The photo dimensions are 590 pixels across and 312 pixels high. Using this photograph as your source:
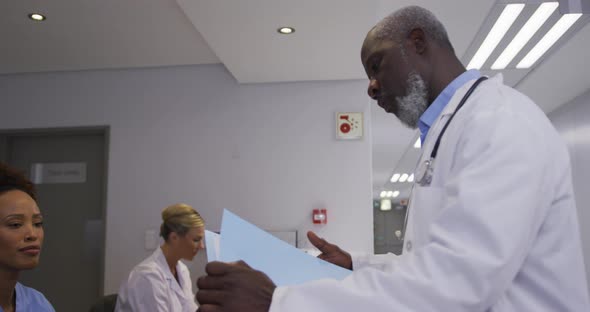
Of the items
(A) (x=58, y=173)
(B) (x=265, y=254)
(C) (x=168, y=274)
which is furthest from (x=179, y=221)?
(B) (x=265, y=254)

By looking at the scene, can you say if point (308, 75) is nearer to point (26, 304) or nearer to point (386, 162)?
point (26, 304)

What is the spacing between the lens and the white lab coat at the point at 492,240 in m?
0.75

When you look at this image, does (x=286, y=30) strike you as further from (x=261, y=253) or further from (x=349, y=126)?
(x=261, y=253)

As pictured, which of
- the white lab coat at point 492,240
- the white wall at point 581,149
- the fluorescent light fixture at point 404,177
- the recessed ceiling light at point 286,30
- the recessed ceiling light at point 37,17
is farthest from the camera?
the fluorescent light fixture at point 404,177

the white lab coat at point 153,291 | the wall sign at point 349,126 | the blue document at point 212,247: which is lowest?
the white lab coat at point 153,291

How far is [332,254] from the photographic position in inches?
53.1

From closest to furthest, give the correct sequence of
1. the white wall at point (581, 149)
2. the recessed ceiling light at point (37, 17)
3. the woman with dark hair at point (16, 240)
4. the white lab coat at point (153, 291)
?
1. the woman with dark hair at point (16, 240)
2. the white lab coat at point (153, 291)
3. the recessed ceiling light at point (37, 17)
4. the white wall at point (581, 149)

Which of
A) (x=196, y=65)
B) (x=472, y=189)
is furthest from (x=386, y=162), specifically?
(x=472, y=189)

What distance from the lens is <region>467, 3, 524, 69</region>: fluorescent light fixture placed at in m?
3.57

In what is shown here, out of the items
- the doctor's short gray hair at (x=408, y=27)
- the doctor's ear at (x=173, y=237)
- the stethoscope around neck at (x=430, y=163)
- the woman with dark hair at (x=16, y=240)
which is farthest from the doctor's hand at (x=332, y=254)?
the doctor's ear at (x=173, y=237)

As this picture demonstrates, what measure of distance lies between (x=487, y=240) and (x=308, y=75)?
3.88 m

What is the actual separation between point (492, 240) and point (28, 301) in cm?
187

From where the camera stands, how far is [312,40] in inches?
146

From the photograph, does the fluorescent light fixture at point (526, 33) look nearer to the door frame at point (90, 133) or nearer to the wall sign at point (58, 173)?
the door frame at point (90, 133)
